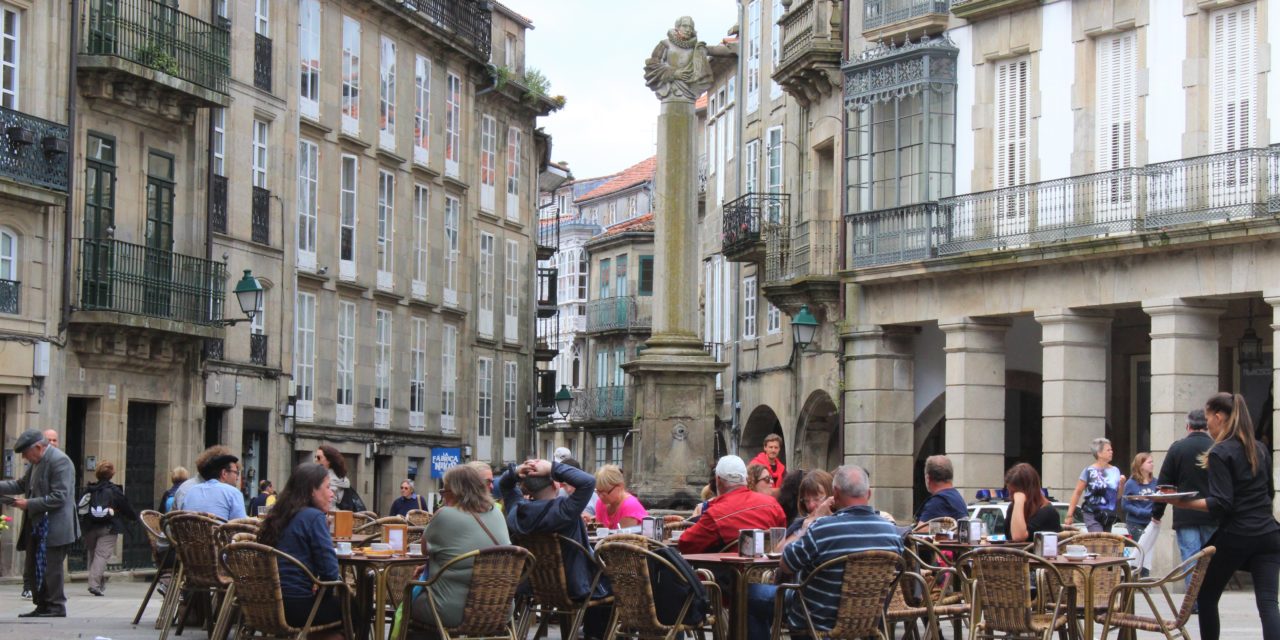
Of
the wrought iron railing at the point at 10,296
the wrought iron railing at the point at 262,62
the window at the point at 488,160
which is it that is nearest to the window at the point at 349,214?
the wrought iron railing at the point at 262,62

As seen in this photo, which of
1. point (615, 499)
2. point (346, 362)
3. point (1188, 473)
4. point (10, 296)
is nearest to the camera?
point (1188, 473)

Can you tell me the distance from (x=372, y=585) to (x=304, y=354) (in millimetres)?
26210

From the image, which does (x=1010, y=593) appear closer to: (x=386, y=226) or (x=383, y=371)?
(x=383, y=371)

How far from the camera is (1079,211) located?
95.6 ft

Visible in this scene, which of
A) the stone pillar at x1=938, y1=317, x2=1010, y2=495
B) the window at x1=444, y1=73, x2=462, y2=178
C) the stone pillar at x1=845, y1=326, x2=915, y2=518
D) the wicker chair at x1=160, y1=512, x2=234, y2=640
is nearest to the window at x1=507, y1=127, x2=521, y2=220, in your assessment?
the window at x1=444, y1=73, x2=462, y2=178

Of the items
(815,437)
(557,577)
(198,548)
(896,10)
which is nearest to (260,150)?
(815,437)

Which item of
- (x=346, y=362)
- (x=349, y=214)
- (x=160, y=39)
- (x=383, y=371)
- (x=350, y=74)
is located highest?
(x=350, y=74)

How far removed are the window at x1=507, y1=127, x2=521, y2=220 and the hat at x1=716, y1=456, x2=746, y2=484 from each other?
38.0m

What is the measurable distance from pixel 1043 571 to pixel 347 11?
30228 mm

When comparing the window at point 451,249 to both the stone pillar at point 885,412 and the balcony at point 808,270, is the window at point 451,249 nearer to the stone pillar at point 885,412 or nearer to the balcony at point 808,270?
the balcony at point 808,270

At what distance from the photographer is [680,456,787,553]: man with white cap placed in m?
13.5

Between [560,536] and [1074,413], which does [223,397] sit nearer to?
[1074,413]

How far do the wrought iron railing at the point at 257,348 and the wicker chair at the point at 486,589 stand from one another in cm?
2527

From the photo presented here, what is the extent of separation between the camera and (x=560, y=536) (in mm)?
13188
